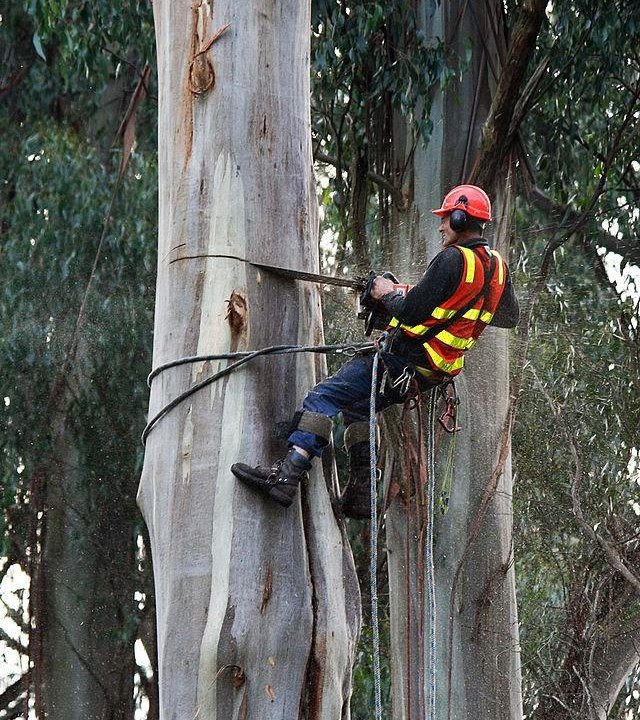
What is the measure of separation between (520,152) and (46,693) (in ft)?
18.8

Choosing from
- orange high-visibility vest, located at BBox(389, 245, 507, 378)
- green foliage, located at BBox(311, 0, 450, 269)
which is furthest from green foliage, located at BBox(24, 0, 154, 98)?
orange high-visibility vest, located at BBox(389, 245, 507, 378)

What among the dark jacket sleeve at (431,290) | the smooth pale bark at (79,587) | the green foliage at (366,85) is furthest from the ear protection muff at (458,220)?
the smooth pale bark at (79,587)

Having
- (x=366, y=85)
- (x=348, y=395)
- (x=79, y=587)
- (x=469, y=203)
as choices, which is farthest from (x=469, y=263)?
(x=79, y=587)

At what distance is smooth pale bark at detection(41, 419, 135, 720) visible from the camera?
1028 cm

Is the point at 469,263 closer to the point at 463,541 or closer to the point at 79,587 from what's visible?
the point at 463,541

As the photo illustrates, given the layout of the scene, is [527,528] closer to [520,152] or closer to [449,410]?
[520,152]

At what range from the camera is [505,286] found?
447 cm

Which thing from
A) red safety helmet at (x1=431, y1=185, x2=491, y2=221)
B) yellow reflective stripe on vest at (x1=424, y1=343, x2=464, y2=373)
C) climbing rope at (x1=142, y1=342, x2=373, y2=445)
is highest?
red safety helmet at (x1=431, y1=185, x2=491, y2=221)

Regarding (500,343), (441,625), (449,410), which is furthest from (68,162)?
(449,410)

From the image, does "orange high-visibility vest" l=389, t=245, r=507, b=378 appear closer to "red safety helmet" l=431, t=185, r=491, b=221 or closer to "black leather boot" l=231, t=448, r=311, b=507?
"red safety helmet" l=431, t=185, r=491, b=221

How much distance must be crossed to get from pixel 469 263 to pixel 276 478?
3.57 feet

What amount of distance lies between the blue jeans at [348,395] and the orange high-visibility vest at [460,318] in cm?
10

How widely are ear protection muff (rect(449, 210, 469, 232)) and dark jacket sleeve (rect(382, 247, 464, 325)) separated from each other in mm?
225

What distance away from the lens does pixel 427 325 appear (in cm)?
423
